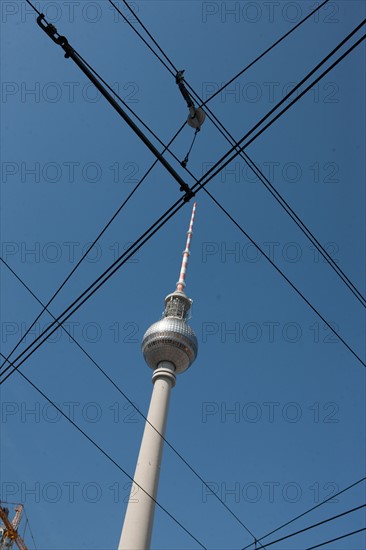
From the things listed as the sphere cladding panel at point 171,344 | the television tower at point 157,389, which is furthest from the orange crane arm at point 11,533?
the sphere cladding panel at point 171,344

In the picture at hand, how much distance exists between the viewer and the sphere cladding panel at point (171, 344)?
61.1 m

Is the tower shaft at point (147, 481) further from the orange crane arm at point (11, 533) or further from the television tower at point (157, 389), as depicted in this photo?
the orange crane arm at point (11, 533)

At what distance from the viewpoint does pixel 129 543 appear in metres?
43.3

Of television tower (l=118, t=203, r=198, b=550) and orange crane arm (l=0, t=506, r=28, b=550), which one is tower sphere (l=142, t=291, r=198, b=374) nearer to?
television tower (l=118, t=203, r=198, b=550)

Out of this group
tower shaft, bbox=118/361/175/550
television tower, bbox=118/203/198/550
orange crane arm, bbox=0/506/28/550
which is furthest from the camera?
orange crane arm, bbox=0/506/28/550

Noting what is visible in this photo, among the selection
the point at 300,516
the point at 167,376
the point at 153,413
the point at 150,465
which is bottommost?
the point at 300,516

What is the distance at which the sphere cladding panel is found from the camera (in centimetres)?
6106

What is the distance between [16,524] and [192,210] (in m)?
41.3

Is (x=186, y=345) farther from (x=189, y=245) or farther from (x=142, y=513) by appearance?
(x=142, y=513)

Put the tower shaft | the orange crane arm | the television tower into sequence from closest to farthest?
the tower shaft < the television tower < the orange crane arm

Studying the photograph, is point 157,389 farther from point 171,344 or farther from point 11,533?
point 11,533

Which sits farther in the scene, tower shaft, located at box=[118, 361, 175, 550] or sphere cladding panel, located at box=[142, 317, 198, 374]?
sphere cladding panel, located at box=[142, 317, 198, 374]

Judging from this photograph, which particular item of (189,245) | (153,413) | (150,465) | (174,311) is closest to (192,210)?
(189,245)

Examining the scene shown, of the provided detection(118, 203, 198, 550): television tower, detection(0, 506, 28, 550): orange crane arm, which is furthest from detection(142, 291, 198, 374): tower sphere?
detection(0, 506, 28, 550): orange crane arm
